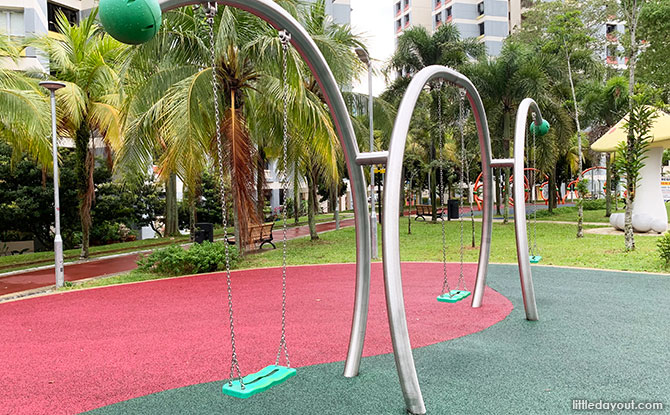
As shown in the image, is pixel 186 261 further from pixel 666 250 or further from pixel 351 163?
pixel 666 250

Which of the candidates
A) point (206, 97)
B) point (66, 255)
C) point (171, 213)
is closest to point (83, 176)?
point (66, 255)

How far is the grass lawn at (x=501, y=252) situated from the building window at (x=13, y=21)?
18644 mm

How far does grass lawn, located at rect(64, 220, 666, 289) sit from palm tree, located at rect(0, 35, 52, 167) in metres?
4.13

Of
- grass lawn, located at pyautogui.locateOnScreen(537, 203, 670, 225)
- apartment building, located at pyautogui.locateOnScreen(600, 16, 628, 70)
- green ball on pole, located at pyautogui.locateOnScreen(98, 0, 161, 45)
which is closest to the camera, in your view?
green ball on pole, located at pyautogui.locateOnScreen(98, 0, 161, 45)

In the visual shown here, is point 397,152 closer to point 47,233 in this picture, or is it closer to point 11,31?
point 47,233

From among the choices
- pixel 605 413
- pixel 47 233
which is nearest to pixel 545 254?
pixel 605 413

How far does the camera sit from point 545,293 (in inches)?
327

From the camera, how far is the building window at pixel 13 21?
25388mm

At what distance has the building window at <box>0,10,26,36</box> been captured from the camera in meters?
25.4


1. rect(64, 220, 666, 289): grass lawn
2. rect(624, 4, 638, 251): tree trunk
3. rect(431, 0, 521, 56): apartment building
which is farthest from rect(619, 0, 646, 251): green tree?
rect(431, 0, 521, 56): apartment building

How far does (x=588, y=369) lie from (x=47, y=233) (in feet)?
70.0

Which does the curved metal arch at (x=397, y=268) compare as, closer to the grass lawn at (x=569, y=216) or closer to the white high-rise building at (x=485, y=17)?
the grass lawn at (x=569, y=216)

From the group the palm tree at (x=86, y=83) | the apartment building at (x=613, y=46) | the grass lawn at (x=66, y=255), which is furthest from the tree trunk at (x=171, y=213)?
the apartment building at (x=613, y=46)

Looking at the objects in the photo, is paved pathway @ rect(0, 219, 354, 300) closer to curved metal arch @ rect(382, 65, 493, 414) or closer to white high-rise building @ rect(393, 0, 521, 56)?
curved metal arch @ rect(382, 65, 493, 414)
